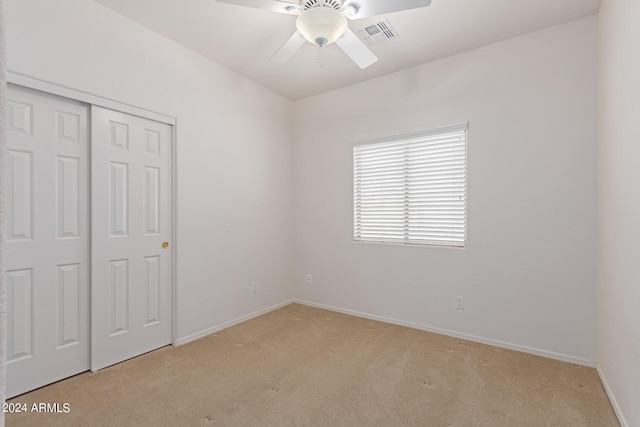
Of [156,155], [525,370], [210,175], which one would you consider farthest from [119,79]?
[525,370]

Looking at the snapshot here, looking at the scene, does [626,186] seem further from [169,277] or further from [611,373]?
[169,277]

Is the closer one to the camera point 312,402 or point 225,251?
point 312,402

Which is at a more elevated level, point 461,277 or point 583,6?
point 583,6

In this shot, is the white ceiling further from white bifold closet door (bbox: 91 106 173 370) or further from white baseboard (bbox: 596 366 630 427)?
white baseboard (bbox: 596 366 630 427)

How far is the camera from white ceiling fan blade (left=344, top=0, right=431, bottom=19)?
181cm

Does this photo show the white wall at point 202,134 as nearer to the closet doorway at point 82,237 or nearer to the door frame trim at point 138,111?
the door frame trim at point 138,111

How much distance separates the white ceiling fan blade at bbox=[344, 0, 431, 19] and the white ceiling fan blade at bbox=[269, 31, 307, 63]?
38cm

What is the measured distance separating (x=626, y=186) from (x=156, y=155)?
11.3 ft

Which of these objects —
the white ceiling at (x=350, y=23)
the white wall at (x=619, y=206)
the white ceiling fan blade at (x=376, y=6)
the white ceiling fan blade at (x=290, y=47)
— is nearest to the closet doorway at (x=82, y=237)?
the white ceiling at (x=350, y=23)

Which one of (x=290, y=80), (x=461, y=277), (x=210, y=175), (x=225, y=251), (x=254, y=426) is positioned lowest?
(x=254, y=426)

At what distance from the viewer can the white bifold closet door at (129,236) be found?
244 centimetres

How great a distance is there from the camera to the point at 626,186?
179cm

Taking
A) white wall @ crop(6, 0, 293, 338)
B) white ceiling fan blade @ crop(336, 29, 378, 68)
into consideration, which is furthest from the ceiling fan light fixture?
white wall @ crop(6, 0, 293, 338)

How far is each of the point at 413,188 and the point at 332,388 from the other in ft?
6.95
